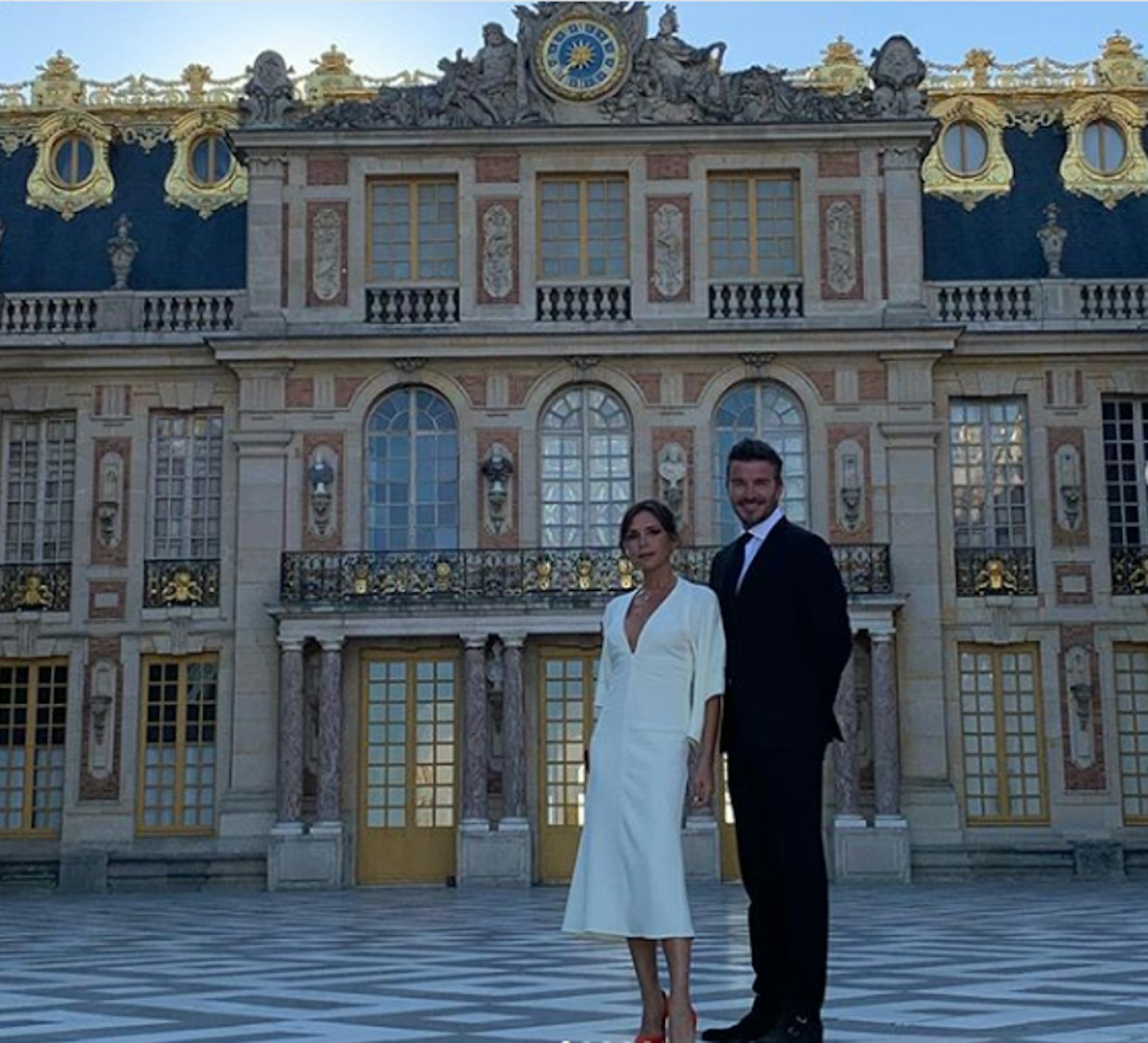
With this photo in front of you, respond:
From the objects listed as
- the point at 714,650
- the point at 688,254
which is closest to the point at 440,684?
the point at 688,254

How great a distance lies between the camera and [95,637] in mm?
26062

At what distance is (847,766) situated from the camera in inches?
968

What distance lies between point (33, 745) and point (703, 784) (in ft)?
69.6

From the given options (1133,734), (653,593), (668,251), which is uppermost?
(668,251)

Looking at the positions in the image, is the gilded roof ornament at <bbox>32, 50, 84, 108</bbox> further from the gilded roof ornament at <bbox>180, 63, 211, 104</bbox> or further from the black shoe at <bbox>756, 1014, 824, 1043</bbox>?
the black shoe at <bbox>756, 1014, 824, 1043</bbox>

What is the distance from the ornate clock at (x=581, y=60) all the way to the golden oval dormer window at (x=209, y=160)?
5.82 m

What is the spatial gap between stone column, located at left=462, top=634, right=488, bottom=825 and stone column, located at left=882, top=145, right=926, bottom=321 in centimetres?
735

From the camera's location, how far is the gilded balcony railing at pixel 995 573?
85.5 feet

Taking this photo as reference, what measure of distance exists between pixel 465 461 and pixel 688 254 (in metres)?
4.20

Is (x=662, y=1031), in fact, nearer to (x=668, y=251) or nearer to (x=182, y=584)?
(x=182, y=584)

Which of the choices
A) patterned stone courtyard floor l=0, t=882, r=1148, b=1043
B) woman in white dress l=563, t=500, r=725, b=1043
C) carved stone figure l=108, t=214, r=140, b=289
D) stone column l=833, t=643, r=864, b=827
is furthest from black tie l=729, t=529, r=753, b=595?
carved stone figure l=108, t=214, r=140, b=289

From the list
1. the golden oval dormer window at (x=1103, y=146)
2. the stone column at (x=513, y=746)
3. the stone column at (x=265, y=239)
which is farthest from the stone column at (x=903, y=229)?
the stone column at (x=265, y=239)

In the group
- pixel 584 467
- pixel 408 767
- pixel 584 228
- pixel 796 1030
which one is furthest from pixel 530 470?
pixel 796 1030

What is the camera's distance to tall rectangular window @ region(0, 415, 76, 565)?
1045 inches
